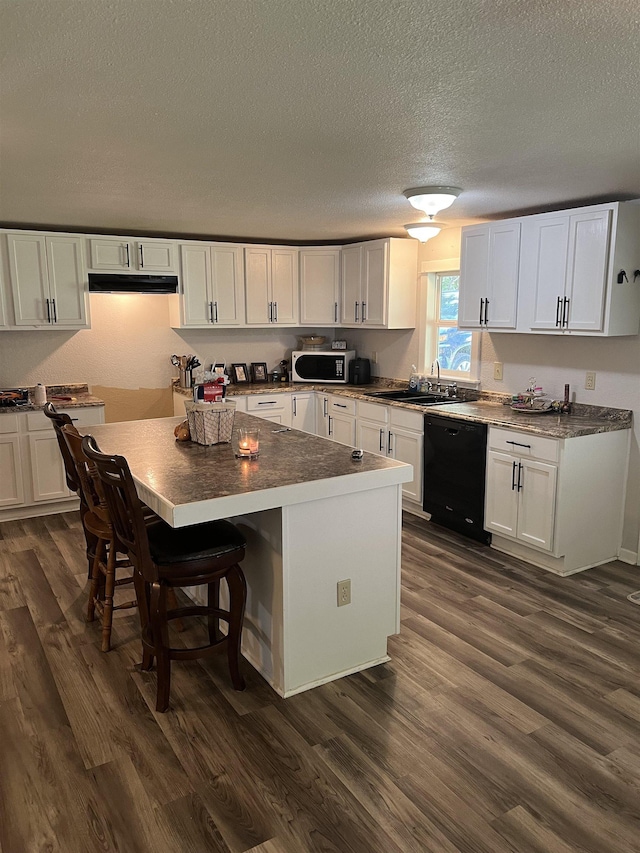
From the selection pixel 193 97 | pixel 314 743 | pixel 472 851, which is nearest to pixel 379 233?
pixel 193 97

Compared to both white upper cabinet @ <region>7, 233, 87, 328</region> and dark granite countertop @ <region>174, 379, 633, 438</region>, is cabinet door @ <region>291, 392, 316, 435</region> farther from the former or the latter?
white upper cabinet @ <region>7, 233, 87, 328</region>

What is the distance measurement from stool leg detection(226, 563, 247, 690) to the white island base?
12 centimetres

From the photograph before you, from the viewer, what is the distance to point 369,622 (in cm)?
287

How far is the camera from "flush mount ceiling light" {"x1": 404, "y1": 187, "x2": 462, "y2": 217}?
359 centimetres

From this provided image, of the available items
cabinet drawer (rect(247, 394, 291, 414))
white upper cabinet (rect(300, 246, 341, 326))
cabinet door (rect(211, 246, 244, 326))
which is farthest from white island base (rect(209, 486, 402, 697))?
white upper cabinet (rect(300, 246, 341, 326))

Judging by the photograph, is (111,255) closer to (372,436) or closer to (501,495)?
(372,436)

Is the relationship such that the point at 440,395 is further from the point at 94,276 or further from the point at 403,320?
the point at 94,276

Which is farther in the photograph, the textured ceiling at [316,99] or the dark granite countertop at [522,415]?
the dark granite countertop at [522,415]

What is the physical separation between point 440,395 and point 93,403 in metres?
2.93

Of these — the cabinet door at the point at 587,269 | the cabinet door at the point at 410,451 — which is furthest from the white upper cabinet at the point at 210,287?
the cabinet door at the point at 587,269

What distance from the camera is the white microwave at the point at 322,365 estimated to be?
6.27m

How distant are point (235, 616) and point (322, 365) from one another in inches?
155

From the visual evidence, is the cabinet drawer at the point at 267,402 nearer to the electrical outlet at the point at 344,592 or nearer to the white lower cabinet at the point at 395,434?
the white lower cabinet at the point at 395,434

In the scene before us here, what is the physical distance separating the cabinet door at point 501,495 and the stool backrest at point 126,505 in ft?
8.32
